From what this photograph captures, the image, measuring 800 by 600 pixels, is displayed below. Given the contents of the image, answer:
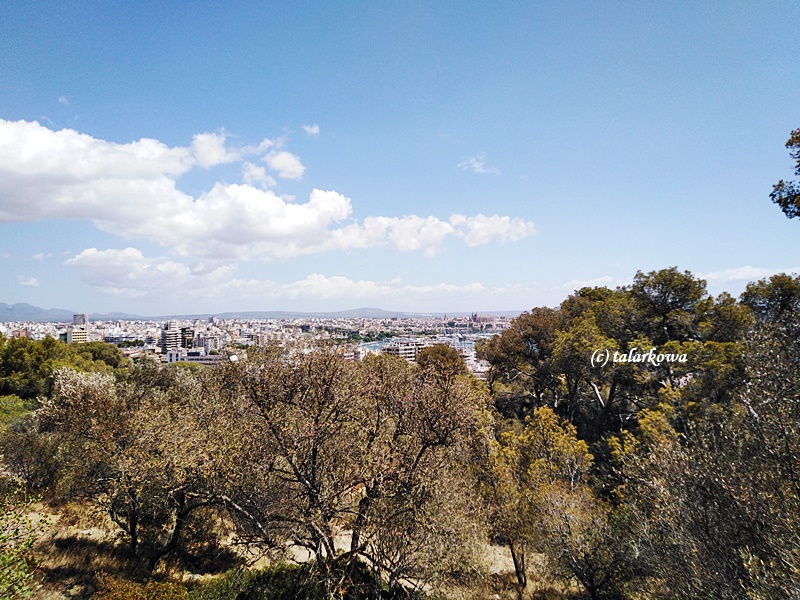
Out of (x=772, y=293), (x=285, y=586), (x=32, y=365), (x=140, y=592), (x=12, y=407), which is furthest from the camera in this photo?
(x=32, y=365)

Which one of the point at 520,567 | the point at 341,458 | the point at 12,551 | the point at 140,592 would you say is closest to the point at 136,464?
the point at 140,592

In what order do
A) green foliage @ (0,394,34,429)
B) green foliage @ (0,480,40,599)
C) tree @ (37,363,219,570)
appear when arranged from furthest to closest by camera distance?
green foliage @ (0,394,34,429) → tree @ (37,363,219,570) → green foliage @ (0,480,40,599)

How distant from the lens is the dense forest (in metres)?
8.27

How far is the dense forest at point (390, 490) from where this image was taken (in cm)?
827

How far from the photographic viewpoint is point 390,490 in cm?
1045

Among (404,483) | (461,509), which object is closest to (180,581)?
(404,483)

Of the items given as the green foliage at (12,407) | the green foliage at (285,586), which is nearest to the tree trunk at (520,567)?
the green foliage at (285,586)

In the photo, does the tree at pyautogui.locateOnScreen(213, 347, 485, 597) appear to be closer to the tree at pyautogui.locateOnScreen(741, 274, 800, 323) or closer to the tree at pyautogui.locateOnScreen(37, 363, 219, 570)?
the tree at pyautogui.locateOnScreen(37, 363, 219, 570)

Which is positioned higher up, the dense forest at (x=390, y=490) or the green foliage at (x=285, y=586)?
the dense forest at (x=390, y=490)

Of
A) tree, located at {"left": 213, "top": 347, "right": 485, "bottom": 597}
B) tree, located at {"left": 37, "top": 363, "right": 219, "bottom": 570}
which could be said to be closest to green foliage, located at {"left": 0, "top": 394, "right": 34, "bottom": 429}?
tree, located at {"left": 37, "top": 363, "right": 219, "bottom": 570}

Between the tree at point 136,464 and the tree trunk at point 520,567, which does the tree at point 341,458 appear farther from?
the tree trunk at point 520,567

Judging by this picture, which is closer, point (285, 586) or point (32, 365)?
point (285, 586)

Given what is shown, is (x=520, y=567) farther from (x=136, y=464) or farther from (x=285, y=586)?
(x=136, y=464)

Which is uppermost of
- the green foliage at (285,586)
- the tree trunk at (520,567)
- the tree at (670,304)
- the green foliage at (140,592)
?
the tree at (670,304)
